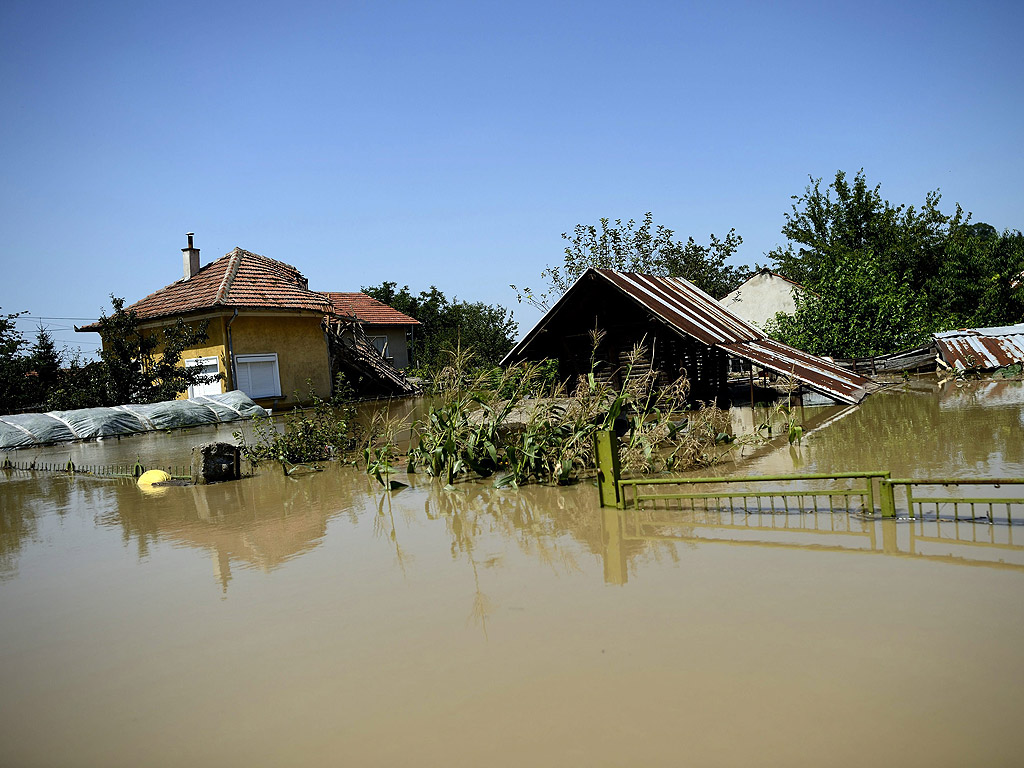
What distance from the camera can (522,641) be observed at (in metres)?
5.20

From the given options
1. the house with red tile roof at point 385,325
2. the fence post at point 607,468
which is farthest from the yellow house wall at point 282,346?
the fence post at point 607,468

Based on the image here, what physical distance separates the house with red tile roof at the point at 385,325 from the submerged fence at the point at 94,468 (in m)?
23.8

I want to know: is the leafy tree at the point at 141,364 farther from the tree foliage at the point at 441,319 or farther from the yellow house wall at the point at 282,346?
the tree foliage at the point at 441,319

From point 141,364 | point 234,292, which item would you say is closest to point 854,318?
point 234,292

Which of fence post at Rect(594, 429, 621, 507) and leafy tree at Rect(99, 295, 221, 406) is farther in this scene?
leafy tree at Rect(99, 295, 221, 406)

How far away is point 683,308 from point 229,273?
1572cm

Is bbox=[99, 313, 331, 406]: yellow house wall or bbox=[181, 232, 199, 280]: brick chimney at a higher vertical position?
bbox=[181, 232, 199, 280]: brick chimney

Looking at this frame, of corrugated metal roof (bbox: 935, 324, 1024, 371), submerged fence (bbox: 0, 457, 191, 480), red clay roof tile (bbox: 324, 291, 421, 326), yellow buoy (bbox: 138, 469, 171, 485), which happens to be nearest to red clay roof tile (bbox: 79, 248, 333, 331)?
submerged fence (bbox: 0, 457, 191, 480)

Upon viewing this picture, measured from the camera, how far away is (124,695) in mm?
4906

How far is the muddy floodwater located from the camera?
3.98 meters

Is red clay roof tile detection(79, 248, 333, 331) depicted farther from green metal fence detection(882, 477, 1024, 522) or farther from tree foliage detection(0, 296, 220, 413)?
green metal fence detection(882, 477, 1024, 522)

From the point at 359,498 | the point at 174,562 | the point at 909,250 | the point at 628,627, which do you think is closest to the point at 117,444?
the point at 359,498

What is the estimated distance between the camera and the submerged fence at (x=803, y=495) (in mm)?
7238

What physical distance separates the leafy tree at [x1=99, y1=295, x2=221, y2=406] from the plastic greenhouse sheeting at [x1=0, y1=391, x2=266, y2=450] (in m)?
1.98
